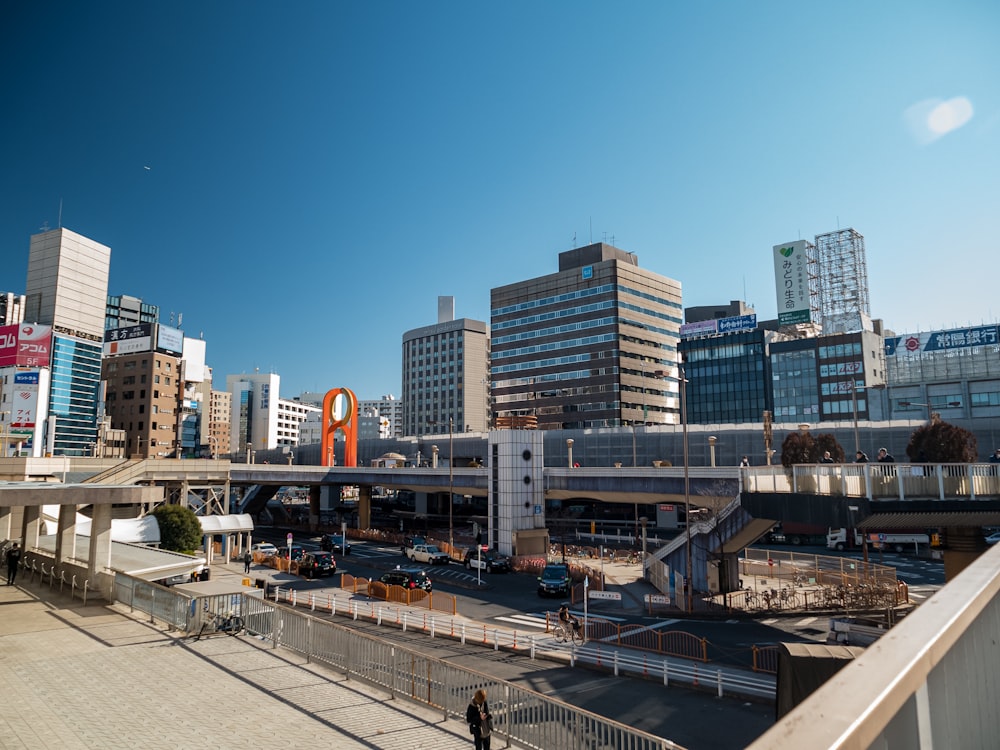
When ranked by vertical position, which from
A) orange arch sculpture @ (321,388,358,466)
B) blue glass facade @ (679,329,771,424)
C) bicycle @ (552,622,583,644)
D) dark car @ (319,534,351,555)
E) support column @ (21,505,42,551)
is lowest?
dark car @ (319,534,351,555)

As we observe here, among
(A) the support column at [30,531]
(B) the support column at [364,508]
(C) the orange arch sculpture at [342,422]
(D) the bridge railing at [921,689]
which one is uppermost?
(C) the orange arch sculpture at [342,422]

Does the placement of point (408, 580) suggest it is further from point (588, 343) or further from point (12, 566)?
point (588, 343)

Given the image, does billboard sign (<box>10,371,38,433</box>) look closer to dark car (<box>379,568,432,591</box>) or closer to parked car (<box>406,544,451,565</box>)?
parked car (<box>406,544,451,565</box>)

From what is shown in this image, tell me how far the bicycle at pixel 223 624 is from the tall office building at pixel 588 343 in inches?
3874

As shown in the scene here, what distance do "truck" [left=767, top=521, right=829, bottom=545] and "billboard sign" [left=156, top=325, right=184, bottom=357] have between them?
107 metres

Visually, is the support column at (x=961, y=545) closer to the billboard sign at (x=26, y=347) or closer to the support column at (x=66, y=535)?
the support column at (x=66, y=535)

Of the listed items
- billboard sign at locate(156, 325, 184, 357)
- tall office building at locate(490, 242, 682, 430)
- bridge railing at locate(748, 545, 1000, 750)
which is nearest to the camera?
bridge railing at locate(748, 545, 1000, 750)

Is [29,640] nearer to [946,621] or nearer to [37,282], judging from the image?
[946,621]

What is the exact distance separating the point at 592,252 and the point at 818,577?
336ft

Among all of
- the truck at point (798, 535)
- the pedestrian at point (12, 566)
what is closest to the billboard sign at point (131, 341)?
the pedestrian at point (12, 566)

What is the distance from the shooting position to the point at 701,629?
96.0ft

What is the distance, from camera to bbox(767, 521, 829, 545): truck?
63469 mm

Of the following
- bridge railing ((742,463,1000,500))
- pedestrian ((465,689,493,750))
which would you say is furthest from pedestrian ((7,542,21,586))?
bridge railing ((742,463,1000,500))

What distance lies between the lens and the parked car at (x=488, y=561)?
4688 cm
